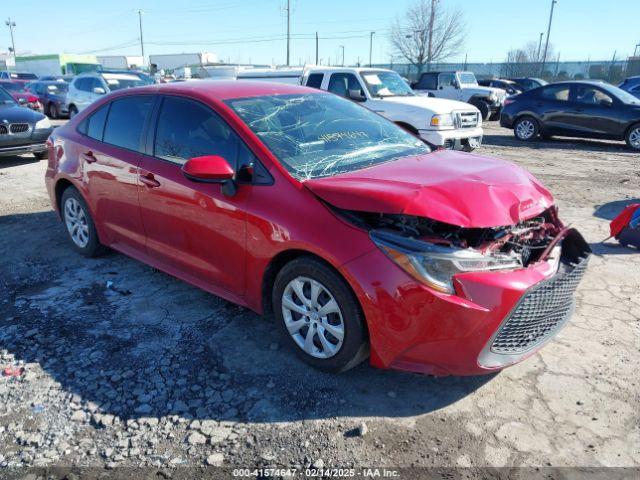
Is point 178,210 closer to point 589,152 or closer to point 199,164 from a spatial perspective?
point 199,164

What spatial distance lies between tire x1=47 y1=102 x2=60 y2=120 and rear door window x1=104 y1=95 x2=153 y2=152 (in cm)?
1740

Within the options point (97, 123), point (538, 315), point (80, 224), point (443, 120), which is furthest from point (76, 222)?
point (443, 120)

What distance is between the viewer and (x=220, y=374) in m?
3.17

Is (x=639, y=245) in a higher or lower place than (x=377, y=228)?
lower

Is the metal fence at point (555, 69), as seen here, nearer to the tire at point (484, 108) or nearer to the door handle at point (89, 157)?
the tire at point (484, 108)

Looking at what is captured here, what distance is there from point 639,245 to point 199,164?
4637mm

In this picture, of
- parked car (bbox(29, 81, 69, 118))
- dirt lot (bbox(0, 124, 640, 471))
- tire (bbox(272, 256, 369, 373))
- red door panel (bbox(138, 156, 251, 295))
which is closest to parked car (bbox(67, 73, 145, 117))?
parked car (bbox(29, 81, 69, 118))

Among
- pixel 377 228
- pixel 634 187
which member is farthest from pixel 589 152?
pixel 377 228

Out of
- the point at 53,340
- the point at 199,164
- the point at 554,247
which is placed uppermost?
the point at 199,164

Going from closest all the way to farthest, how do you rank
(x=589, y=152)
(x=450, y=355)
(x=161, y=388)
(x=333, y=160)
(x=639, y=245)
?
(x=450, y=355) → (x=161, y=388) → (x=333, y=160) → (x=639, y=245) → (x=589, y=152)

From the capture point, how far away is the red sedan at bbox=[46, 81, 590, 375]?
104 inches

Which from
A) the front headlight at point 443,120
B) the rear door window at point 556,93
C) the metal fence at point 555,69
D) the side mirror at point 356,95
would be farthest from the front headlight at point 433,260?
the metal fence at point 555,69

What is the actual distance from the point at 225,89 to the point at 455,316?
8.32ft

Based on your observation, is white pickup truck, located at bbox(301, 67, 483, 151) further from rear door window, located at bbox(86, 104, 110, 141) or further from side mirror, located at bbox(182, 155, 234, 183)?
side mirror, located at bbox(182, 155, 234, 183)
